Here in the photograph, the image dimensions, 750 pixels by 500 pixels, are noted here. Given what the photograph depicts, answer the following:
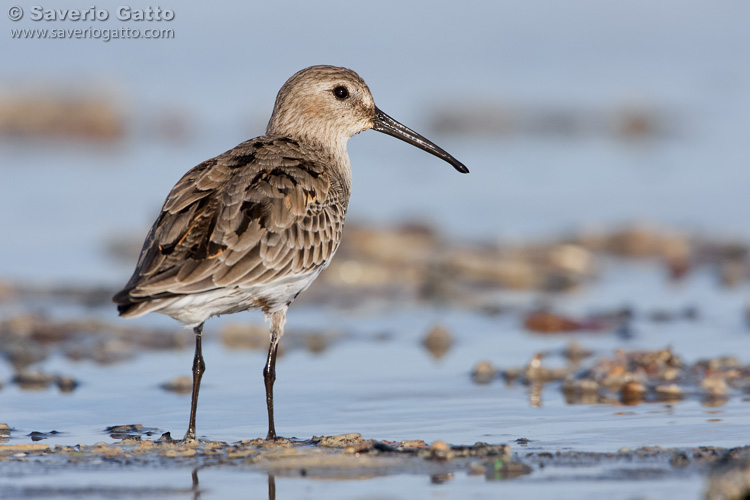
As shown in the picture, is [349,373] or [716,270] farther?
[716,270]

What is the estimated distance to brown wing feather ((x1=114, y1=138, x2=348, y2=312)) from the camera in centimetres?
612

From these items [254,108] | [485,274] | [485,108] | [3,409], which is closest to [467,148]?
[485,108]

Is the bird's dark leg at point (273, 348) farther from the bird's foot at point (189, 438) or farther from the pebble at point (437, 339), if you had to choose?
the pebble at point (437, 339)

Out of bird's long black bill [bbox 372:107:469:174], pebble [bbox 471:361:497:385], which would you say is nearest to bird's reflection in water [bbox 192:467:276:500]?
pebble [bbox 471:361:497:385]

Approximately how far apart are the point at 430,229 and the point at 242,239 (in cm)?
608

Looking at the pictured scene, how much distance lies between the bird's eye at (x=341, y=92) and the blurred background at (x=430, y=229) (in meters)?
1.85

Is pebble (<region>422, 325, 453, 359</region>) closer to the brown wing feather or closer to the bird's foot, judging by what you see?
the brown wing feather

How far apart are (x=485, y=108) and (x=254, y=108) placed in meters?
3.84

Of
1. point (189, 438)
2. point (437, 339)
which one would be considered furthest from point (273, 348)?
point (437, 339)

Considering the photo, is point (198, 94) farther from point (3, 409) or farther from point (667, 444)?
point (667, 444)

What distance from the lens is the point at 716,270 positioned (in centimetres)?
1100

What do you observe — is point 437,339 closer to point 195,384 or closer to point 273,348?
point 273,348

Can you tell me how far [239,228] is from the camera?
641 centimetres

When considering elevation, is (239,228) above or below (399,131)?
below
